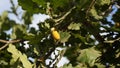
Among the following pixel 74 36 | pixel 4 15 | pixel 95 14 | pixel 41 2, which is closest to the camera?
pixel 41 2

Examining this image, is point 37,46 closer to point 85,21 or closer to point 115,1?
point 85,21

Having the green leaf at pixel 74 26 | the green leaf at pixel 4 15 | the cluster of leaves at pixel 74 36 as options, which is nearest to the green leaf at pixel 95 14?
the cluster of leaves at pixel 74 36

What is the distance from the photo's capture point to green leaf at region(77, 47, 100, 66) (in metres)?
2.40

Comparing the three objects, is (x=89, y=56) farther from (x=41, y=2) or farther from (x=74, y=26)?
(x=41, y=2)

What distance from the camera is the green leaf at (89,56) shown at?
240 cm

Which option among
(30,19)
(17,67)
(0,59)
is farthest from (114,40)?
(30,19)

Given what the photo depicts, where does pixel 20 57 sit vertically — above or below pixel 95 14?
below

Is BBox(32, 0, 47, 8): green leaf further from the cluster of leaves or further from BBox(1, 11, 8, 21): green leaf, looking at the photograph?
BBox(1, 11, 8, 21): green leaf

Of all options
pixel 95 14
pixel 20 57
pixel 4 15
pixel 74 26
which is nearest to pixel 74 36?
pixel 74 26

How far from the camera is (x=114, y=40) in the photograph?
2.42 m

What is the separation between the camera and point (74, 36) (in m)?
2.46

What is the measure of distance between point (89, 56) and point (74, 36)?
18 cm

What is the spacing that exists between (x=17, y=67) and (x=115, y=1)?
91 cm

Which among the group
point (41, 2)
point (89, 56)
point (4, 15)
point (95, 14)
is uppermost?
point (4, 15)
